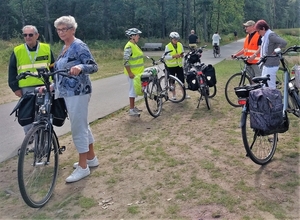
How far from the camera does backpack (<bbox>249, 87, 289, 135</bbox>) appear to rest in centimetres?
396

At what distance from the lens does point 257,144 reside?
4367 millimetres

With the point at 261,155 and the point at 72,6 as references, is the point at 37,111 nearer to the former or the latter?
the point at 261,155

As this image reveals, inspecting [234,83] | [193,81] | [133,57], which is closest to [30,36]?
[133,57]

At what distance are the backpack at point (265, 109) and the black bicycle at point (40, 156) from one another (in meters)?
2.17

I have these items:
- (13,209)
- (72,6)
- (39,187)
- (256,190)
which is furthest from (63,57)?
(72,6)

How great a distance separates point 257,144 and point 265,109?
1.98 feet

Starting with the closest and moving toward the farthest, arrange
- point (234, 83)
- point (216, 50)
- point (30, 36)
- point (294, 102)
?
point (30, 36)
point (294, 102)
point (234, 83)
point (216, 50)

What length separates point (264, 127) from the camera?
3.97 metres

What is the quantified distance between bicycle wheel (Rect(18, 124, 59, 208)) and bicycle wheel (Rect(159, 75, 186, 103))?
4.12m

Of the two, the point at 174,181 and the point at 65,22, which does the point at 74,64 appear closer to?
the point at 65,22

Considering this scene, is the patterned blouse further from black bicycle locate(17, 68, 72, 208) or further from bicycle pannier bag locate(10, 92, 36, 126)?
bicycle pannier bag locate(10, 92, 36, 126)

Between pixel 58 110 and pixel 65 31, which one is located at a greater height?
pixel 65 31

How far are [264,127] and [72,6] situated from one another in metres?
56.3

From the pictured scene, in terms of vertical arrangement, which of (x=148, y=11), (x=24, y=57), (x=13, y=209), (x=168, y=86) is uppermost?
(x=148, y=11)
